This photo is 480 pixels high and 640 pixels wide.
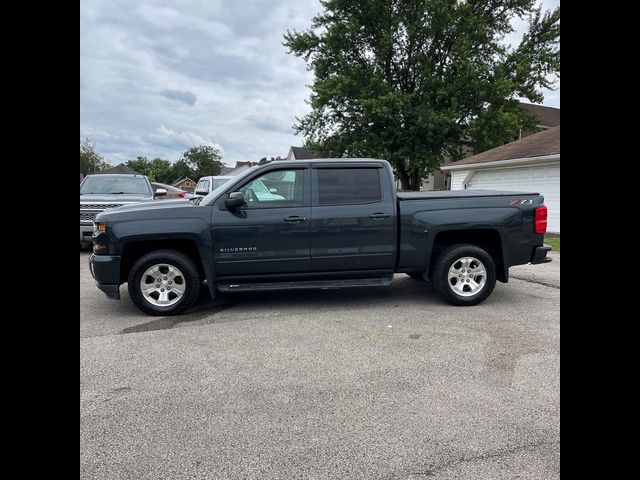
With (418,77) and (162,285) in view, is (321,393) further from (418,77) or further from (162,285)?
(418,77)

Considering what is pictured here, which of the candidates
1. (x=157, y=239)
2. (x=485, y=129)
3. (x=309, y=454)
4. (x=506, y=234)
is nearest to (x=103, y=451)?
(x=309, y=454)

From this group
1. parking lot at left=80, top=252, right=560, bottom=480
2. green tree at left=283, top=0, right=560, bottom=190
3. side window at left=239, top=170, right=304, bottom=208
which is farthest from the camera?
green tree at left=283, top=0, right=560, bottom=190

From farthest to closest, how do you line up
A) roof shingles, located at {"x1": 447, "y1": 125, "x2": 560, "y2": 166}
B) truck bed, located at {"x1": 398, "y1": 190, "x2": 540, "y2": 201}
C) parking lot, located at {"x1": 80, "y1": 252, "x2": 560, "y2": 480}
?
roof shingles, located at {"x1": 447, "y1": 125, "x2": 560, "y2": 166} → truck bed, located at {"x1": 398, "y1": 190, "x2": 540, "y2": 201} → parking lot, located at {"x1": 80, "y1": 252, "x2": 560, "y2": 480}

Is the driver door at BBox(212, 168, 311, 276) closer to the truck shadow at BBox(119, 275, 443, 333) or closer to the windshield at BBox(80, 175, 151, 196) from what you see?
the truck shadow at BBox(119, 275, 443, 333)

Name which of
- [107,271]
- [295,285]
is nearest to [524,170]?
[295,285]

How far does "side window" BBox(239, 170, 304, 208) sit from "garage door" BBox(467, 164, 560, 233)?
10629 mm

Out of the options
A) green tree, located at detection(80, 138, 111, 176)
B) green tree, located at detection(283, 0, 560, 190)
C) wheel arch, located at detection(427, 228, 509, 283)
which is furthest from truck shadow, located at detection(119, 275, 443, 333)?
green tree, located at detection(80, 138, 111, 176)

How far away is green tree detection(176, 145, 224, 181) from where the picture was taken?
96.7 m

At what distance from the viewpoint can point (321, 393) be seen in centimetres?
308

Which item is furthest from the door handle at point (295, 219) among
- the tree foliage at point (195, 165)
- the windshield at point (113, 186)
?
the tree foliage at point (195, 165)

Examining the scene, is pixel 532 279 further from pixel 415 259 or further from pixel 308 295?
pixel 308 295

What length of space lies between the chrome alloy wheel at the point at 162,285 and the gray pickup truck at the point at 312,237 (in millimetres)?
12

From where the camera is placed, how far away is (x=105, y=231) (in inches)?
192
